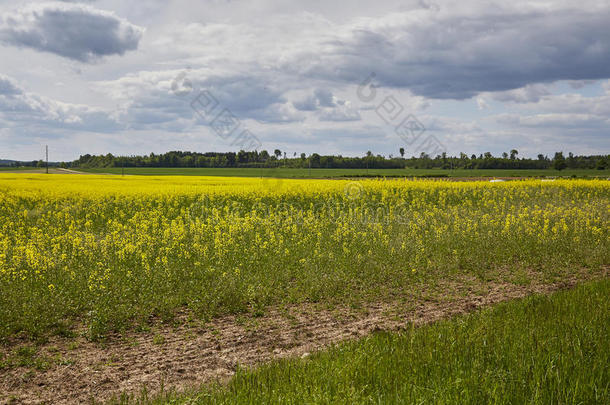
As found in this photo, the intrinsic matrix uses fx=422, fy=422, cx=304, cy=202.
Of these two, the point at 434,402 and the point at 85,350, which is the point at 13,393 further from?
the point at 434,402

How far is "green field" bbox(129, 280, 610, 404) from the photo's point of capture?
4312 millimetres

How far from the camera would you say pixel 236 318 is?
7.68 metres

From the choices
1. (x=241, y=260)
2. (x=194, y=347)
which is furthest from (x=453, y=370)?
(x=241, y=260)

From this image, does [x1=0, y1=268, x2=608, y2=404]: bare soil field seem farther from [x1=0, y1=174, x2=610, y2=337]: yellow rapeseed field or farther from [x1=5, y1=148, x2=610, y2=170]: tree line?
[x1=5, y1=148, x2=610, y2=170]: tree line

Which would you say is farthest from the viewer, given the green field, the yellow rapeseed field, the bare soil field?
the yellow rapeseed field

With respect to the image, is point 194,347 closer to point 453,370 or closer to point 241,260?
point 453,370

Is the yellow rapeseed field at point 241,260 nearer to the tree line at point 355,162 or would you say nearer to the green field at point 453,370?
the green field at point 453,370

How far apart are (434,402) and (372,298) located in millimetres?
4525

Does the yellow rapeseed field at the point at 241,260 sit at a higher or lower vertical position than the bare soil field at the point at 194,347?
higher

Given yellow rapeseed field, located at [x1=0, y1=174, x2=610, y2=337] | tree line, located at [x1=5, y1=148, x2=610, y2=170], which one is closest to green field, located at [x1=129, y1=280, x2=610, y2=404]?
yellow rapeseed field, located at [x1=0, y1=174, x2=610, y2=337]

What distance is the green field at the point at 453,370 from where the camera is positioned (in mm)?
4312

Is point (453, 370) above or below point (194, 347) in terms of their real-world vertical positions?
above

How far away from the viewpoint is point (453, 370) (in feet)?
15.9

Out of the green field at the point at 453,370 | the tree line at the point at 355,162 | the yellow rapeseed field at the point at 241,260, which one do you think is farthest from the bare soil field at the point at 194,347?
the tree line at the point at 355,162
